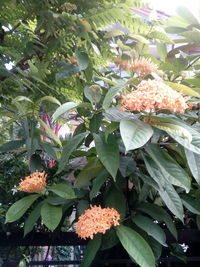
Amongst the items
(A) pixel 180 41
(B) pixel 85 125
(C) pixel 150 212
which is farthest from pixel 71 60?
(C) pixel 150 212

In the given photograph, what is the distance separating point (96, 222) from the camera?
0.91 metres

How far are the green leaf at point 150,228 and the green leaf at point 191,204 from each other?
0.16 meters

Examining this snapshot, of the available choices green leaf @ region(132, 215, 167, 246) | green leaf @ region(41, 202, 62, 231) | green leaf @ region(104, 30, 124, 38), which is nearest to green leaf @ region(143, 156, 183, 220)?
green leaf @ region(132, 215, 167, 246)

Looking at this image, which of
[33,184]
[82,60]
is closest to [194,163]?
[33,184]

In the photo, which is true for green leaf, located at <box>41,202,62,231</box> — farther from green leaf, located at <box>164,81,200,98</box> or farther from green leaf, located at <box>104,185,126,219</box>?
green leaf, located at <box>164,81,200,98</box>

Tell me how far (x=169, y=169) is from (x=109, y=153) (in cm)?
19

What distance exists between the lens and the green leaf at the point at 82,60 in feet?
4.28

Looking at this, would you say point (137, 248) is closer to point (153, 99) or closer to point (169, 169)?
point (169, 169)

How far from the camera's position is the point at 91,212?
37.6 inches

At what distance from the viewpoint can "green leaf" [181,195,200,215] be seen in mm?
1163

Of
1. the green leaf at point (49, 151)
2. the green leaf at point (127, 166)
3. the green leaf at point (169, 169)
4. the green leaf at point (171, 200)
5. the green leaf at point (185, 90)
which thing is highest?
the green leaf at point (185, 90)

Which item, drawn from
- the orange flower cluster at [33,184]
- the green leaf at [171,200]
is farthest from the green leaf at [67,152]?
the green leaf at [171,200]

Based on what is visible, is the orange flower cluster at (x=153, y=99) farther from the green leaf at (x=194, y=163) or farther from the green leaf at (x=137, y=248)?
the green leaf at (x=137, y=248)

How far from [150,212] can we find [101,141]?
371 mm
